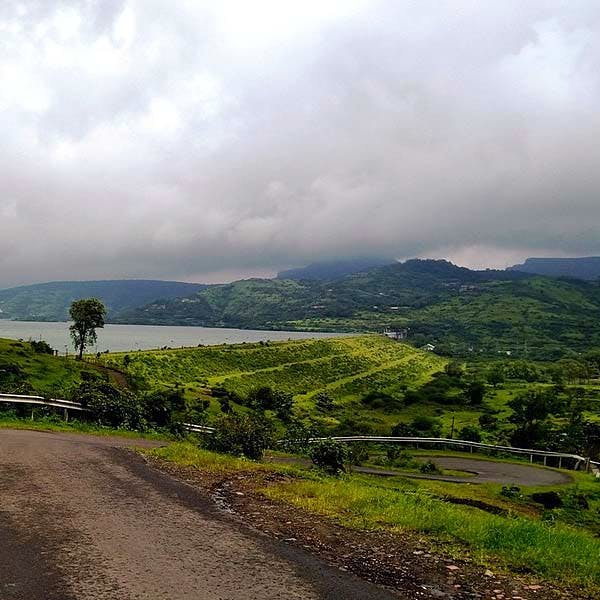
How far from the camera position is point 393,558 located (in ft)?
32.9

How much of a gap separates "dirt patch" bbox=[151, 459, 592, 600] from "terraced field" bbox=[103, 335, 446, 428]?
6795 centimetres

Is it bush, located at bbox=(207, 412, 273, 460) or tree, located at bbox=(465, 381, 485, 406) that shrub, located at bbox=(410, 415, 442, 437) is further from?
bush, located at bbox=(207, 412, 273, 460)

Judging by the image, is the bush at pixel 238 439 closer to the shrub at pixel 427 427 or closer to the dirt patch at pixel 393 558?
the dirt patch at pixel 393 558

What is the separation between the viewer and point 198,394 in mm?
86875

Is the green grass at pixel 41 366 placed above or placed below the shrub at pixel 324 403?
above

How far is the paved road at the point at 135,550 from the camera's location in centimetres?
812

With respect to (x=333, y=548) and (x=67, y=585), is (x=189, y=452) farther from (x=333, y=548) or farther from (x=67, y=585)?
(x=67, y=585)

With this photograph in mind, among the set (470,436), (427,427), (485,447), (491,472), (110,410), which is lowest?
(427,427)

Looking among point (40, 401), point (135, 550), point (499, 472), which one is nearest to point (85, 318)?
point (40, 401)

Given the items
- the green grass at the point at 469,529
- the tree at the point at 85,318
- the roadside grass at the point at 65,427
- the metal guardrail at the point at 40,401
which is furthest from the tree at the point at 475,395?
the green grass at the point at 469,529

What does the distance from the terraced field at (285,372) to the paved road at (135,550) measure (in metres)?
66.4

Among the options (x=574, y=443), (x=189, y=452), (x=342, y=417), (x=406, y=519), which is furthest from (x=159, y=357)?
(x=406, y=519)

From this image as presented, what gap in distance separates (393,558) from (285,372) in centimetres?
13355

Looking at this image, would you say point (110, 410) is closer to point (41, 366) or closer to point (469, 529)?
point (469, 529)
